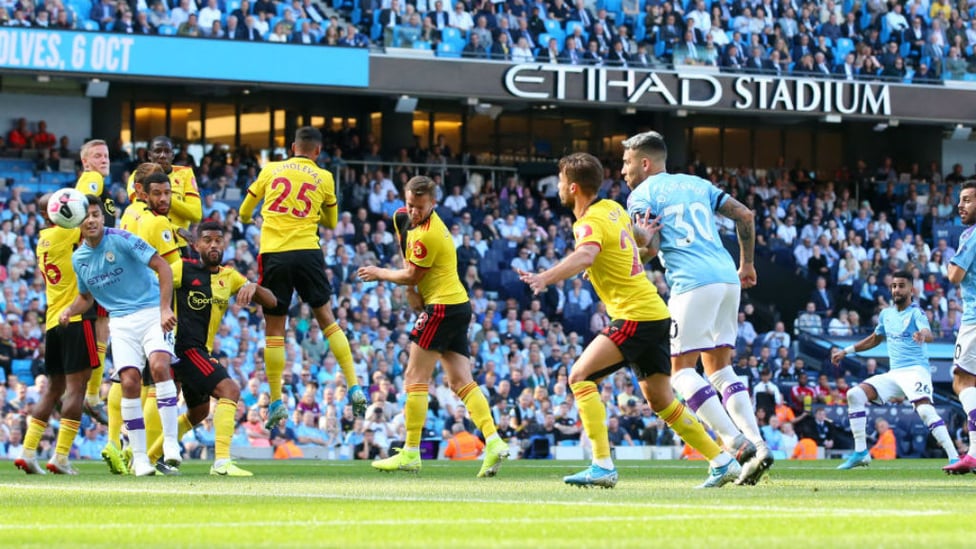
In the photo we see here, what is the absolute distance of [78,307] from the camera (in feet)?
40.4

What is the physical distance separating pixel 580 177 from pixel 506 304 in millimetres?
17624

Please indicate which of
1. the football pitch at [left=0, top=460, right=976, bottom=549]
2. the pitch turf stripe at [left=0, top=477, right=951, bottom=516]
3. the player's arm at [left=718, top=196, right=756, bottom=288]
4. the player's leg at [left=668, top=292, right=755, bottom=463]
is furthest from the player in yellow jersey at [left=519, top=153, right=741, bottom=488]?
the player's arm at [left=718, top=196, right=756, bottom=288]

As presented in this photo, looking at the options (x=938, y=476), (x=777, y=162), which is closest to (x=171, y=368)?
(x=938, y=476)

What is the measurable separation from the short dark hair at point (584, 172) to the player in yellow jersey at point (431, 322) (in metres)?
2.43

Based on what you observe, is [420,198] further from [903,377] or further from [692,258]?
[903,377]

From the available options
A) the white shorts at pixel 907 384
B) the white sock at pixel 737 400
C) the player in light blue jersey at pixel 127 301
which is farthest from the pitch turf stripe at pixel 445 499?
the white shorts at pixel 907 384

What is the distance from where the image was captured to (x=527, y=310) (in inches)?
1109

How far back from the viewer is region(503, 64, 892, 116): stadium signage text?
32.1 meters

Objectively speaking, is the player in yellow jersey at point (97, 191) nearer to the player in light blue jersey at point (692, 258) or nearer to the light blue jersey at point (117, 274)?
the light blue jersey at point (117, 274)

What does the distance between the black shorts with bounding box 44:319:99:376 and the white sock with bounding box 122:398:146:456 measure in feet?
2.89

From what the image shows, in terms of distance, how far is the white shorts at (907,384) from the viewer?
16703 millimetres

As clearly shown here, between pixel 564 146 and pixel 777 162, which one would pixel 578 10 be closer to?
pixel 564 146

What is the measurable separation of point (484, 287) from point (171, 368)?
15.9m

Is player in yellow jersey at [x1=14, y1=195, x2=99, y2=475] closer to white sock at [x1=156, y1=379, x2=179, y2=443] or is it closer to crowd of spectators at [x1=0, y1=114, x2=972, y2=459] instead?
white sock at [x1=156, y1=379, x2=179, y2=443]
